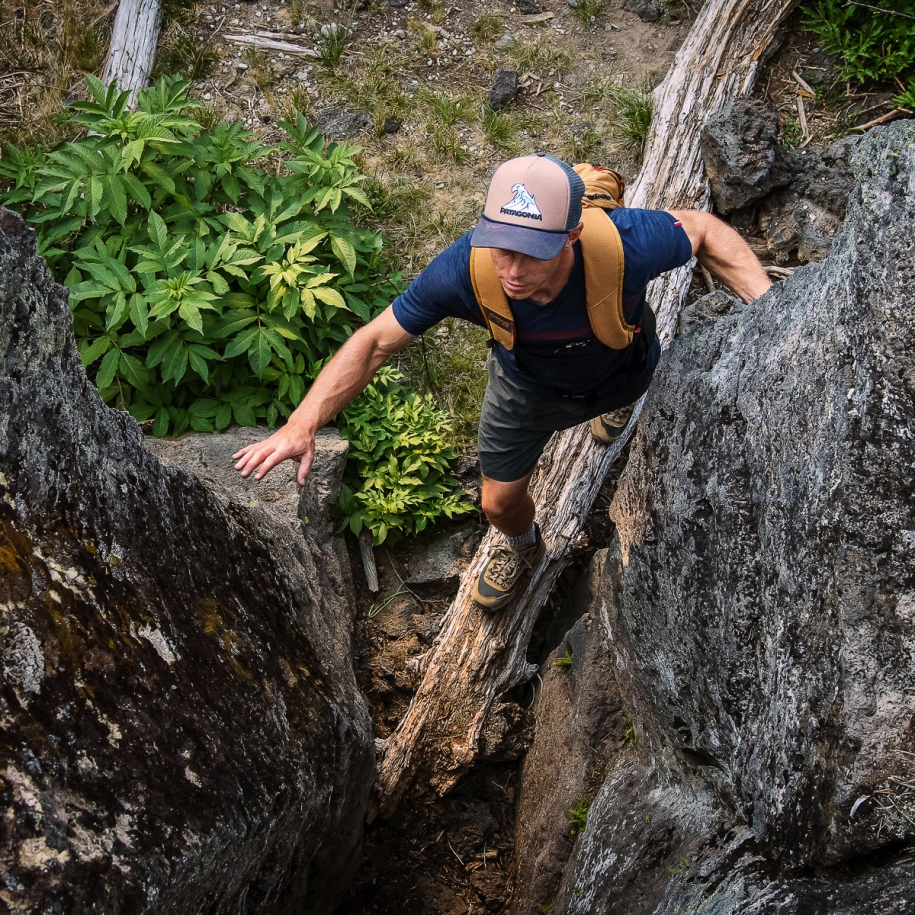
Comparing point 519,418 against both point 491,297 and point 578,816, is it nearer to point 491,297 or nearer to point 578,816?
point 491,297

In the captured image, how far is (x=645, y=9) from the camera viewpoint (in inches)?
314

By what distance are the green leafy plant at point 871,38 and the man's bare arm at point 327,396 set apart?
4.69 meters

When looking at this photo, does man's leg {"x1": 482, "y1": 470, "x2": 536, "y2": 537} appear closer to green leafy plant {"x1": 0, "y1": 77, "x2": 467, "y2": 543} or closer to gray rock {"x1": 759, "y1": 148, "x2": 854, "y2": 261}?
green leafy plant {"x1": 0, "y1": 77, "x2": 467, "y2": 543}

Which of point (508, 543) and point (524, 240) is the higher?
point (524, 240)

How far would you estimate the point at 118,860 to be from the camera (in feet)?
A: 8.24

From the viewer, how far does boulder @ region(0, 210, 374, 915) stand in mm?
2471

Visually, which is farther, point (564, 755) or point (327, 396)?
point (564, 755)

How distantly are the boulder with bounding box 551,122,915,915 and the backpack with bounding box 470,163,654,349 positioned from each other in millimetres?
426

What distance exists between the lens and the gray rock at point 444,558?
20.8 ft

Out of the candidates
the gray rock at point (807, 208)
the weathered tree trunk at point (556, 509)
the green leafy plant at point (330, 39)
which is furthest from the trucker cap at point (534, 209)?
the green leafy plant at point (330, 39)

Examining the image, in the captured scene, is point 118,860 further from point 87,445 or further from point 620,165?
point 620,165

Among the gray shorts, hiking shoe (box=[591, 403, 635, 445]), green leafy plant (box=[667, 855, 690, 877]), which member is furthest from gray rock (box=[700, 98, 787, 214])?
green leafy plant (box=[667, 855, 690, 877])

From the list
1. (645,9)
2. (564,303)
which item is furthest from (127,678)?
(645,9)

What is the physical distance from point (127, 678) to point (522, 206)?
7.86 ft
